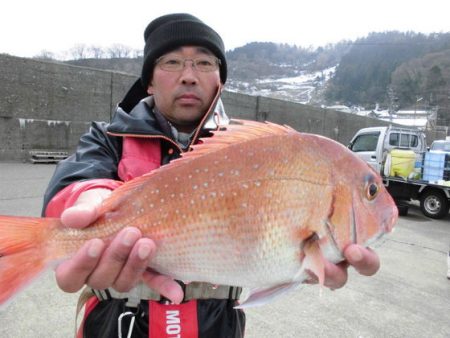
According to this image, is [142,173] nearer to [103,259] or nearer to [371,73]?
[103,259]

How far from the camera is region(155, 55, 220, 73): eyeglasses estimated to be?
190cm

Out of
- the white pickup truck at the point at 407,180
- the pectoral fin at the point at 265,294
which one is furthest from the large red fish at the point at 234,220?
the white pickup truck at the point at 407,180

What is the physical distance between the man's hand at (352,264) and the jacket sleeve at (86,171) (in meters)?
0.94

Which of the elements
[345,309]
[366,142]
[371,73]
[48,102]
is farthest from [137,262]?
[371,73]

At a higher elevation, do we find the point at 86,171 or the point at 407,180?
the point at 86,171

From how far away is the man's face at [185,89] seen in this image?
1854 millimetres

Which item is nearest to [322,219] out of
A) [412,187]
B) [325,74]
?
[412,187]

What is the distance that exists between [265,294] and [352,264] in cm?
35

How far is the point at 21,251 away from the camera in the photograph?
121cm

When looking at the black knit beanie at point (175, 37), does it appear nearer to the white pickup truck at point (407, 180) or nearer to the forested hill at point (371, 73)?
the white pickup truck at point (407, 180)

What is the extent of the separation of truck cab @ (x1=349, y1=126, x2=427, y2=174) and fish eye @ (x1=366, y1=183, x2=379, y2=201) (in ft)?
33.8

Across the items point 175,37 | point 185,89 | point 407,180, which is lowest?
point 407,180

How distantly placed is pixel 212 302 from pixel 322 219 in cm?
74

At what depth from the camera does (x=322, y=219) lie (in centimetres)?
134
